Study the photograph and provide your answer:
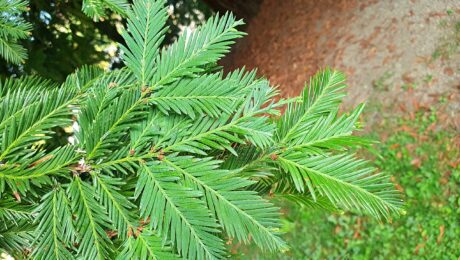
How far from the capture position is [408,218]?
11.2ft

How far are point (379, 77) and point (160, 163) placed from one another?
12.8ft

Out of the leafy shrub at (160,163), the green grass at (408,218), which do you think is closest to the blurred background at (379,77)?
the green grass at (408,218)

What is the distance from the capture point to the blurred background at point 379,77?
304cm

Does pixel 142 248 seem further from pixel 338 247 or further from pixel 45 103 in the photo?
pixel 338 247

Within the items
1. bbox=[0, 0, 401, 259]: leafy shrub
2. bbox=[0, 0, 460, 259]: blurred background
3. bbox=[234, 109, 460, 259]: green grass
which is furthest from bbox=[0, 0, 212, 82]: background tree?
bbox=[234, 109, 460, 259]: green grass

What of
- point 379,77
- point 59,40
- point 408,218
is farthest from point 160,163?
point 379,77

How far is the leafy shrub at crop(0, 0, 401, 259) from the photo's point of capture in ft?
2.36

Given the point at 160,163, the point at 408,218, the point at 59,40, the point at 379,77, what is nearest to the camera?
the point at 160,163

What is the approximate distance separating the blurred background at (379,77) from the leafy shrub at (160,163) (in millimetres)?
1804

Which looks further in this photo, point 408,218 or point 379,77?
point 379,77

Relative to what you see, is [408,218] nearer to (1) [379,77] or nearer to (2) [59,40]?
(1) [379,77]

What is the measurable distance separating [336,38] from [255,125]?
445 centimetres

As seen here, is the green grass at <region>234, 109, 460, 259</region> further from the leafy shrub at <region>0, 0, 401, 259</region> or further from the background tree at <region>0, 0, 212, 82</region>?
the leafy shrub at <region>0, 0, 401, 259</region>

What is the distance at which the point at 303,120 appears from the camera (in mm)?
878
